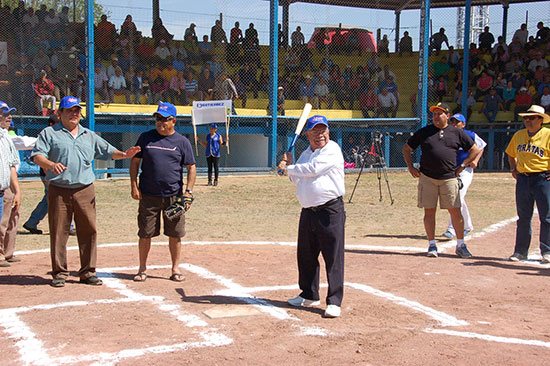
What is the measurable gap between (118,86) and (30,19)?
10.4ft

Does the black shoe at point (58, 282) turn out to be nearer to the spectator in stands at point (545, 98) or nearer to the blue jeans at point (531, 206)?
the blue jeans at point (531, 206)

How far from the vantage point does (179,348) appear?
15.7ft

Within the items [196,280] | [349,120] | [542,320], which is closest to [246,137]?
[349,120]

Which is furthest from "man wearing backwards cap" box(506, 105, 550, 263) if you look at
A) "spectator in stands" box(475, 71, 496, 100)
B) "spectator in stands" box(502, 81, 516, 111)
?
"spectator in stands" box(475, 71, 496, 100)

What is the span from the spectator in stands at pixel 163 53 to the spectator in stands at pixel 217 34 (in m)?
1.54

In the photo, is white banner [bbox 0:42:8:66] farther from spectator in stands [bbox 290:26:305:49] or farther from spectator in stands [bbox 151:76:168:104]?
A: spectator in stands [bbox 290:26:305:49]

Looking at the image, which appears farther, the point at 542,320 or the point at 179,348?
the point at 542,320

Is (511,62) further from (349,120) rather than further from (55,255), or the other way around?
(55,255)

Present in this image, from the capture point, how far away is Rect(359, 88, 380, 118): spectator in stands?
920 inches

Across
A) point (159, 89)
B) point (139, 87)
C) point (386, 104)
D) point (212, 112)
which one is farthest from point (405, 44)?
point (139, 87)

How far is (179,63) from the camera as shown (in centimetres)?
2084

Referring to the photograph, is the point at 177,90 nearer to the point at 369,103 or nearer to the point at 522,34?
the point at 369,103

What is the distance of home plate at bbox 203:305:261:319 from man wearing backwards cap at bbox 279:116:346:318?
2.29ft

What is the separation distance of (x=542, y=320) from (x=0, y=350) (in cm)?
460
